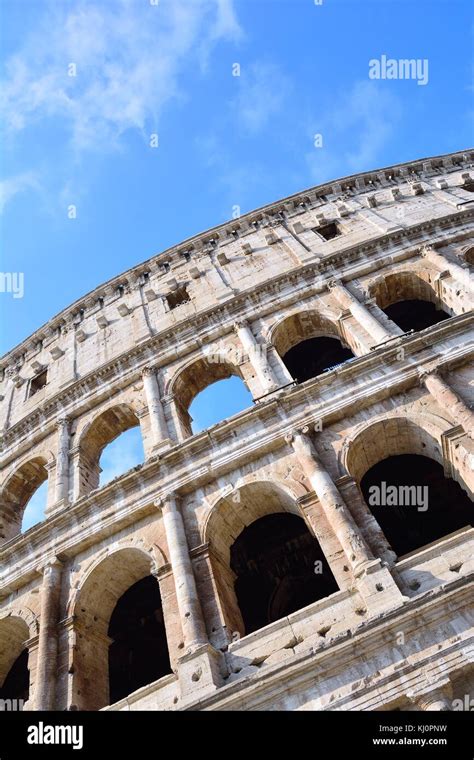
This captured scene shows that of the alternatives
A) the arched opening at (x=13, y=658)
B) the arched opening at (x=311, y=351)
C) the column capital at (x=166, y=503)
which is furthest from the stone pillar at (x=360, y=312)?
the arched opening at (x=13, y=658)

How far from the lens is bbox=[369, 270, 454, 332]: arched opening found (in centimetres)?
1473

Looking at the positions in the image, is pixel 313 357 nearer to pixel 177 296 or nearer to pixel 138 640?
pixel 177 296

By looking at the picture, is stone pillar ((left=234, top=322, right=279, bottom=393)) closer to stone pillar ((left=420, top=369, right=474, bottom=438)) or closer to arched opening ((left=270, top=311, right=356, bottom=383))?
arched opening ((left=270, top=311, right=356, bottom=383))

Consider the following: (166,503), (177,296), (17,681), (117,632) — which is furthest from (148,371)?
(17,681)

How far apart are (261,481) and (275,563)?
277cm

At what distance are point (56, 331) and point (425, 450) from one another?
1285 centimetres

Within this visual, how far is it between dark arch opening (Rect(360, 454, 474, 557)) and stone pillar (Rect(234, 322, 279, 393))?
8.89 feet

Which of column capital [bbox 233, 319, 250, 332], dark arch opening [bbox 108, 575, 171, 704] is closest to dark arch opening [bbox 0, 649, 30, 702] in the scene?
dark arch opening [bbox 108, 575, 171, 704]

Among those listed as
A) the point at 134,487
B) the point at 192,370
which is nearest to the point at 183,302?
the point at 192,370

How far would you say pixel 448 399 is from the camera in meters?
10.2

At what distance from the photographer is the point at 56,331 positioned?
63.7ft

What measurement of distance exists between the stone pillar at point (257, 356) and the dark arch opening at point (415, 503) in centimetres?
271
